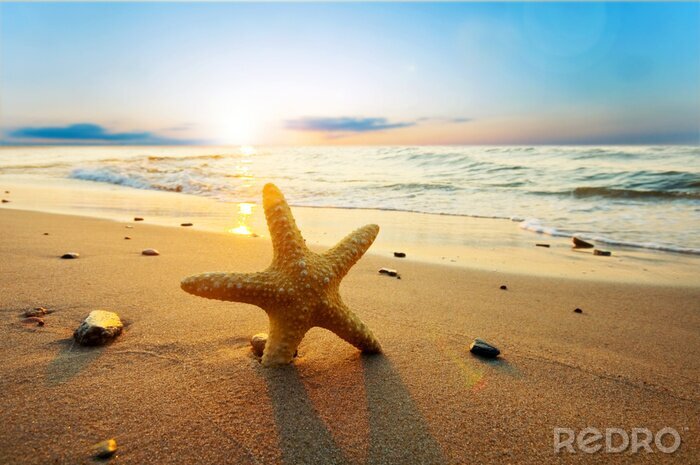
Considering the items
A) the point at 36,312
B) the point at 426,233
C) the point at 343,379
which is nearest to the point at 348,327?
the point at 343,379

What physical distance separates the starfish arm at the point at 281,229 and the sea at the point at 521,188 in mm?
6969

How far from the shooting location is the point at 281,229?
2.61m

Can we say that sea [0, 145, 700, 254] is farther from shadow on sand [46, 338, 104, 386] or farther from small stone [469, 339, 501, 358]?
shadow on sand [46, 338, 104, 386]

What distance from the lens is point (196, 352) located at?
2.67 meters

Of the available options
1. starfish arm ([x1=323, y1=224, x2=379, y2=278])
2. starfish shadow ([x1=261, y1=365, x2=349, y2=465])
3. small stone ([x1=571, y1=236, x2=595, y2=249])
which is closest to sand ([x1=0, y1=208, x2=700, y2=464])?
starfish shadow ([x1=261, y1=365, x2=349, y2=465])

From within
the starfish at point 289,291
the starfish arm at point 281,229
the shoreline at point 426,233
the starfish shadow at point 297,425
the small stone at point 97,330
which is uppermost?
the starfish arm at point 281,229

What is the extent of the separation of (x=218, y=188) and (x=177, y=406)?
585 inches

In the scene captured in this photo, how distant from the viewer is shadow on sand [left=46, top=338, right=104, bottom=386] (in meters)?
2.27

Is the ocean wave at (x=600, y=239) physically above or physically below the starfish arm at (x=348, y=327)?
below

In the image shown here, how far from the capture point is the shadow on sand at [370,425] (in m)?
1.85

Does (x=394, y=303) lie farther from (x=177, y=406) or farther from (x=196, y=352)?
(x=177, y=406)

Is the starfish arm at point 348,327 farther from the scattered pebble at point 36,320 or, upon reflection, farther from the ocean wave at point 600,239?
the ocean wave at point 600,239

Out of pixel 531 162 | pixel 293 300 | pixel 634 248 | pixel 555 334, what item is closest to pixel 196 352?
pixel 293 300

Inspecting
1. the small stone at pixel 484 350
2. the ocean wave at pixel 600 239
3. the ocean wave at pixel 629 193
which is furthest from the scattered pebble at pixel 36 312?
the ocean wave at pixel 629 193
